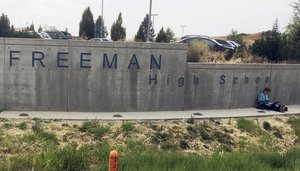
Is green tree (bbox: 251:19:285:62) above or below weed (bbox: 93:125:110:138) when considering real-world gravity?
above

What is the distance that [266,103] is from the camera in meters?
13.6

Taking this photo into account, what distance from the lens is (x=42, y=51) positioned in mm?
11344

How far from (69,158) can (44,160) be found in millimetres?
455

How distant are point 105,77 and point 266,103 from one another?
20.1ft

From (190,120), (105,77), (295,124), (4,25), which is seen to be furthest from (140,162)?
(4,25)

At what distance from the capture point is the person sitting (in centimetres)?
1316

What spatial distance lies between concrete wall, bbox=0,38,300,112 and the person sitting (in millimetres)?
1385

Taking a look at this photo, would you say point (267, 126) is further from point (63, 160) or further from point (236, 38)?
point (236, 38)

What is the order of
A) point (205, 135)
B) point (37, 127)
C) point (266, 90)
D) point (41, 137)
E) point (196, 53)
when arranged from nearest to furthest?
1. point (41, 137)
2. point (37, 127)
3. point (205, 135)
4. point (266, 90)
5. point (196, 53)

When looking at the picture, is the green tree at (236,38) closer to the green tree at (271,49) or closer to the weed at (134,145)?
the green tree at (271,49)

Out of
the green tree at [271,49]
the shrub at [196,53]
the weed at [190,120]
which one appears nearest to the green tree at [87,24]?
the shrub at [196,53]

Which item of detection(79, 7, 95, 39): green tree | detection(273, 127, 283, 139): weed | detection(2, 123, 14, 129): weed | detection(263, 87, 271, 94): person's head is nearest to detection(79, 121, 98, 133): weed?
detection(2, 123, 14, 129): weed

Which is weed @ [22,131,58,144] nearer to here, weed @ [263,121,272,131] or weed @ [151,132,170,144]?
weed @ [151,132,170,144]

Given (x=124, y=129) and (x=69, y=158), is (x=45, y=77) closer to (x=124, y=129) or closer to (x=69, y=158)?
(x=124, y=129)
